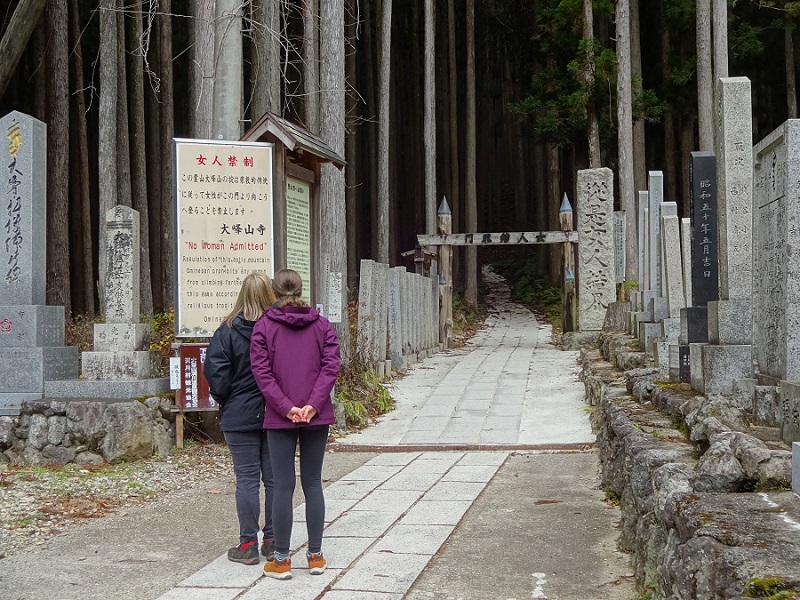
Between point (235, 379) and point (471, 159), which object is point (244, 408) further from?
point (471, 159)

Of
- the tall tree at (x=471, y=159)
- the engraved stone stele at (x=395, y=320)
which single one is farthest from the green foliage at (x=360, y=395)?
the tall tree at (x=471, y=159)

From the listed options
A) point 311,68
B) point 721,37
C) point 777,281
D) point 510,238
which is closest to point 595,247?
point 510,238

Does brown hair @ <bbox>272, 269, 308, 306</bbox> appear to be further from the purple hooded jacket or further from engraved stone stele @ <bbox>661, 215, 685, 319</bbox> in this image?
engraved stone stele @ <bbox>661, 215, 685, 319</bbox>

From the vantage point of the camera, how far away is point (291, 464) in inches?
167

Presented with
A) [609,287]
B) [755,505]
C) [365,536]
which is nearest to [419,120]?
[609,287]

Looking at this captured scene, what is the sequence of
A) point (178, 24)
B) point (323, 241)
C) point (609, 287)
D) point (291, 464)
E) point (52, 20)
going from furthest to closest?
1. point (178, 24)
2. point (609, 287)
3. point (52, 20)
4. point (323, 241)
5. point (291, 464)

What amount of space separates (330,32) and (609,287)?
26.1ft

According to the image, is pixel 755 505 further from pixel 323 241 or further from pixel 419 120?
pixel 419 120

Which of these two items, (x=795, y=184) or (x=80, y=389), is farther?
(x=80, y=389)

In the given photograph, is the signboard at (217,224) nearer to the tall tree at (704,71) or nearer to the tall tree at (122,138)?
the tall tree at (122,138)

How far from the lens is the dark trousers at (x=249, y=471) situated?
4457mm

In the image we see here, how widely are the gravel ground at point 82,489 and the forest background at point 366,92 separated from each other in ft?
12.5

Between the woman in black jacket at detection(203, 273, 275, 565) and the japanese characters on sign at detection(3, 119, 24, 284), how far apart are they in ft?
14.0

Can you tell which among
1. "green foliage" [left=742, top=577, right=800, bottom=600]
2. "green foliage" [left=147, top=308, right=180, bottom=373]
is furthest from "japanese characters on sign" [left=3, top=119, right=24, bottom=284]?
"green foliage" [left=742, top=577, right=800, bottom=600]
